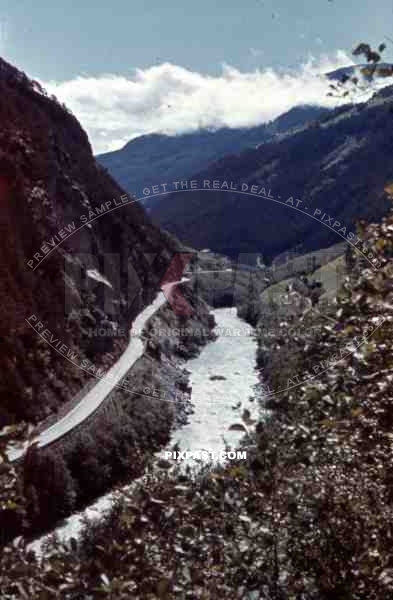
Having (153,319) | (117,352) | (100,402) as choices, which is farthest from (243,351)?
(100,402)

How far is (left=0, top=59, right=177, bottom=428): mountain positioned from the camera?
35062 millimetres

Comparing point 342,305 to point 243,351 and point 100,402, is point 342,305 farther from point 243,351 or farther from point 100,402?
point 243,351

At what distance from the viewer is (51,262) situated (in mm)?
41812

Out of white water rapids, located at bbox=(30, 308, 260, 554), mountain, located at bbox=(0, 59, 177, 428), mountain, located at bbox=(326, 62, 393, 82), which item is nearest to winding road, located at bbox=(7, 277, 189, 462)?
mountain, located at bbox=(0, 59, 177, 428)

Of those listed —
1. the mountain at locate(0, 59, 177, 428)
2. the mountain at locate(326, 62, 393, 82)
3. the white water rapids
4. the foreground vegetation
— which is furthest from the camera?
the mountain at locate(0, 59, 177, 428)

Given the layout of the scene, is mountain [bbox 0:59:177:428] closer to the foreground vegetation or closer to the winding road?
the winding road

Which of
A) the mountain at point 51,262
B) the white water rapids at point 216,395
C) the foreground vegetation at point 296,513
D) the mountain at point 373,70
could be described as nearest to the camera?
the mountain at point 373,70

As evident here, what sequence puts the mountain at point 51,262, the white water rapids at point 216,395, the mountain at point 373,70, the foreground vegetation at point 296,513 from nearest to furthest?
the mountain at point 373,70, the foreground vegetation at point 296,513, the white water rapids at point 216,395, the mountain at point 51,262

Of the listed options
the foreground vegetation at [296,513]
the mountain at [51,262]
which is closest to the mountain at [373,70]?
the foreground vegetation at [296,513]

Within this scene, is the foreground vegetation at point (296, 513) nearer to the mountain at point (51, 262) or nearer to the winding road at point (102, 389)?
the winding road at point (102, 389)

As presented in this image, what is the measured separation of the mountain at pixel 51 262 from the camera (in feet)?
115

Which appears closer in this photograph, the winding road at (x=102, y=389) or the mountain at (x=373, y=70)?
the mountain at (x=373, y=70)

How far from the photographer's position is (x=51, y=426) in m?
34.7

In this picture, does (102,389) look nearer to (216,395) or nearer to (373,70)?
(216,395)
